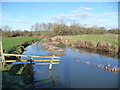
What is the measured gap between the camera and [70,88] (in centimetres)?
657

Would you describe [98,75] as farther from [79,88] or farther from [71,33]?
[71,33]

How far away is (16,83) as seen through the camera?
19.6 feet

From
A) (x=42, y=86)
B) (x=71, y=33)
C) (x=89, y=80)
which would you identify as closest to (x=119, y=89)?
(x=89, y=80)

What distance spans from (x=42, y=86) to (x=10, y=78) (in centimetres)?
190

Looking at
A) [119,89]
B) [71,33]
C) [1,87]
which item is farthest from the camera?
[71,33]

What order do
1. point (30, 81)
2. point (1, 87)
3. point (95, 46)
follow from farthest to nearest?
point (95, 46) < point (30, 81) < point (1, 87)

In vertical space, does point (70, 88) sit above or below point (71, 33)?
below

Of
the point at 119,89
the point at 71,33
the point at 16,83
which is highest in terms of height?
the point at 71,33

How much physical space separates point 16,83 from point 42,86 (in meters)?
1.61

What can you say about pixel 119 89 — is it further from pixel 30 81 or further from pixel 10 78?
pixel 10 78

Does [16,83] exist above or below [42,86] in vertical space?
above

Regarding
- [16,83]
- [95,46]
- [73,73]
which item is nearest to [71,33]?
[95,46]

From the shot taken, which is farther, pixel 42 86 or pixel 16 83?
pixel 42 86

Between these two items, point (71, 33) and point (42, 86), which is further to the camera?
point (71, 33)
